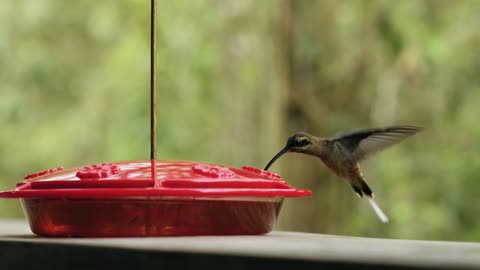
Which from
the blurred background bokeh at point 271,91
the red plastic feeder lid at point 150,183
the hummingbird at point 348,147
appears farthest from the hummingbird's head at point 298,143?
the blurred background bokeh at point 271,91

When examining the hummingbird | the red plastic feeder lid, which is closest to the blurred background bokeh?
the hummingbird

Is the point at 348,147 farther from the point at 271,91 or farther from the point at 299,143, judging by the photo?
the point at 271,91

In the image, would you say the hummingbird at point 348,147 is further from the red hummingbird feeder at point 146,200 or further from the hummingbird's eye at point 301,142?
the red hummingbird feeder at point 146,200

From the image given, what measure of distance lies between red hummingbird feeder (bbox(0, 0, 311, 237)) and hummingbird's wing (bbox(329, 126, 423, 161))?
3.33 feet

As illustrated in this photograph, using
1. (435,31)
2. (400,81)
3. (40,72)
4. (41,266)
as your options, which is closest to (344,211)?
(400,81)

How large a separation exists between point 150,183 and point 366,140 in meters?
1.39

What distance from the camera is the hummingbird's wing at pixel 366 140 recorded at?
2.74m

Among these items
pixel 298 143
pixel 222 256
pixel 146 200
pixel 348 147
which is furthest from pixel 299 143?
pixel 222 256

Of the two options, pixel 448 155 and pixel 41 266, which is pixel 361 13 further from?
pixel 41 266

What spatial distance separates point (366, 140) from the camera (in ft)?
9.46

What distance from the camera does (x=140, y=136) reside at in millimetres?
7898

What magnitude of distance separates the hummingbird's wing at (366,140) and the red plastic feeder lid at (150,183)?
3.14 ft

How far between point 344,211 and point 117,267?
4930mm

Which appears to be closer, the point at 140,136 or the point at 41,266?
the point at 41,266
